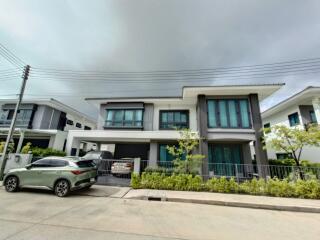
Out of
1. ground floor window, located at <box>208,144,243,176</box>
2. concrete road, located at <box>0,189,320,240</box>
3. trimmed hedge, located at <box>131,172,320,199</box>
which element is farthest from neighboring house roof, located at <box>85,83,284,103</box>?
A: concrete road, located at <box>0,189,320,240</box>

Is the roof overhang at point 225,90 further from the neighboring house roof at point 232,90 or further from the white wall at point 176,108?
the white wall at point 176,108

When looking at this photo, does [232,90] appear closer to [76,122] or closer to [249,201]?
[249,201]

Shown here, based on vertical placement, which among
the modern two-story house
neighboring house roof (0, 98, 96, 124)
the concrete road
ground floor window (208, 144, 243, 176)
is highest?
neighboring house roof (0, 98, 96, 124)

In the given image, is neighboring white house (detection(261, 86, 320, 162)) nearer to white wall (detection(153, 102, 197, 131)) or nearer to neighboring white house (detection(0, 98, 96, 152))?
white wall (detection(153, 102, 197, 131))

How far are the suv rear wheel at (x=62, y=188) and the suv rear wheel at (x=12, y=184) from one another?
227 cm

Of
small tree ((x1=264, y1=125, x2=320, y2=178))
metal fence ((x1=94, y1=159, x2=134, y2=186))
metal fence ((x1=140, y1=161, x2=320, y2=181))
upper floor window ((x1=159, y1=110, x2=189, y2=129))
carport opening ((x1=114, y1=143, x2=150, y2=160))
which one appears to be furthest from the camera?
carport opening ((x1=114, y1=143, x2=150, y2=160))

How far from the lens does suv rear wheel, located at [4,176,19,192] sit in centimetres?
789

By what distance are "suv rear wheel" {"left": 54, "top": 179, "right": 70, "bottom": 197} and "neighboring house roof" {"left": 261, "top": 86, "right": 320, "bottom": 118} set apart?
17.0 metres

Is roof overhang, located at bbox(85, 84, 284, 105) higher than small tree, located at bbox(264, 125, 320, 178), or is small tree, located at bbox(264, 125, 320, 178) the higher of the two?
roof overhang, located at bbox(85, 84, 284, 105)

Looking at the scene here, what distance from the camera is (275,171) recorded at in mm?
10102

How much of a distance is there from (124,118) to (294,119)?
15990 millimetres

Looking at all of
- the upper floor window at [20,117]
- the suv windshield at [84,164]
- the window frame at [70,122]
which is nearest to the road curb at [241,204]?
the suv windshield at [84,164]

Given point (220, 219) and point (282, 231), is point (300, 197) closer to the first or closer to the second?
point (282, 231)

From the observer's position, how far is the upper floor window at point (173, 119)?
605 inches
